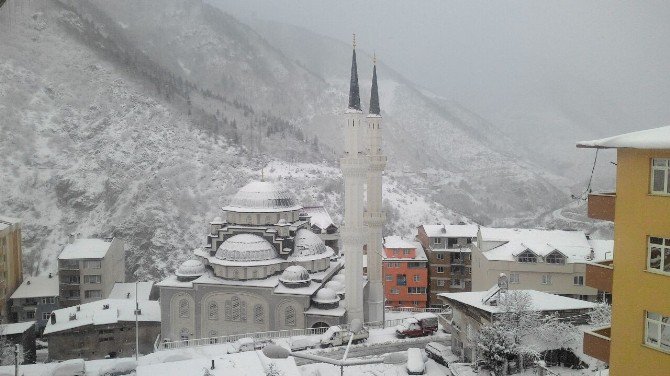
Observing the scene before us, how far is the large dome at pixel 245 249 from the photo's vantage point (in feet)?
118

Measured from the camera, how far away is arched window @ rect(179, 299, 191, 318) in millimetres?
35969

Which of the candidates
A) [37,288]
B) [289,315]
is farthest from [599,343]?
[37,288]

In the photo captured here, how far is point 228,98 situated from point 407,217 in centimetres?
6511

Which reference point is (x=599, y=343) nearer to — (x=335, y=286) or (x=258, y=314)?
(x=335, y=286)

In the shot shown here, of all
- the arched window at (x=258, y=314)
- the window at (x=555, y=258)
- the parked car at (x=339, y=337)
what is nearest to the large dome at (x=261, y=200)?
the arched window at (x=258, y=314)

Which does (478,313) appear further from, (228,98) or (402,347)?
(228,98)

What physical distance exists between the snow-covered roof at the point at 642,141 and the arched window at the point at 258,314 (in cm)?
2768

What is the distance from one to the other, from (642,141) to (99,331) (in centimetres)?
3728

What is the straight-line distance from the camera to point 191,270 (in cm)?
3700

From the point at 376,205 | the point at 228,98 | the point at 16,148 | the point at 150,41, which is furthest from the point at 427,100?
the point at 376,205

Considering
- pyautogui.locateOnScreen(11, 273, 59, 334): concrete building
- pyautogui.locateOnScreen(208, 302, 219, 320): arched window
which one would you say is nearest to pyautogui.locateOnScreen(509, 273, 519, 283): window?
pyautogui.locateOnScreen(208, 302, 219, 320): arched window

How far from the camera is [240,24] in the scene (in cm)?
15425

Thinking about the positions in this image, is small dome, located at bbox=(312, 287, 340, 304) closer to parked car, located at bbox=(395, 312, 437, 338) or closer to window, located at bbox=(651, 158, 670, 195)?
parked car, located at bbox=(395, 312, 437, 338)

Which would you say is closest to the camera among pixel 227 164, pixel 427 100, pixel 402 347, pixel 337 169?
pixel 402 347
